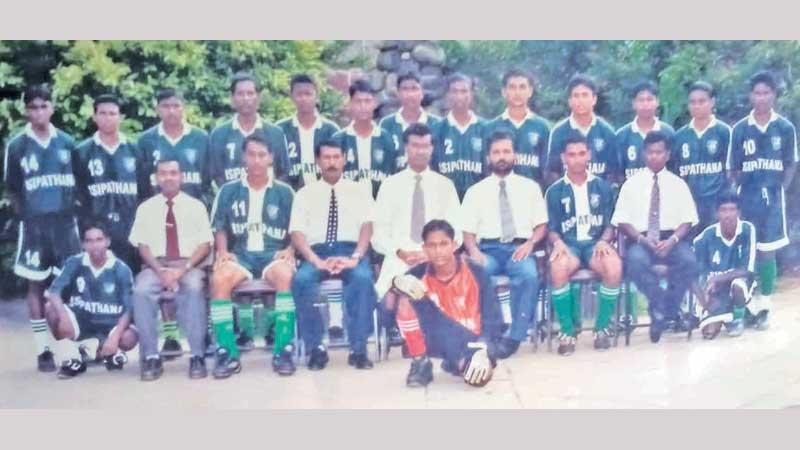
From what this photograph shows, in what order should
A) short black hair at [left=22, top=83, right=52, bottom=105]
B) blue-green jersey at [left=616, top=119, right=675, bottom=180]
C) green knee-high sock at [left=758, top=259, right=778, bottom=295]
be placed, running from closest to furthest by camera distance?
short black hair at [left=22, top=83, right=52, bottom=105] → blue-green jersey at [left=616, top=119, right=675, bottom=180] → green knee-high sock at [left=758, top=259, right=778, bottom=295]

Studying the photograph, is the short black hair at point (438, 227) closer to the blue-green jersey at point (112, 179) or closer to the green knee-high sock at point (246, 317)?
the green knee-high sock at point (246, 317)

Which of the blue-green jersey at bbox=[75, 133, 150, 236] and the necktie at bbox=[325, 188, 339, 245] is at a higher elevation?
the blue-green jersey at bbox=[75, 133, 150, 236]

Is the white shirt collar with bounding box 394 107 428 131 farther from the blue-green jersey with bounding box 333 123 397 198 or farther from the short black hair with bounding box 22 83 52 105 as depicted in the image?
the short black hair with bounding box 22 83 52 105

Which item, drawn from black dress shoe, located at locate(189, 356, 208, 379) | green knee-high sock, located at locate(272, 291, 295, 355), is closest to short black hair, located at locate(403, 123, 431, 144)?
green knee-high sock, located at locate(272, 291, 295, 355)

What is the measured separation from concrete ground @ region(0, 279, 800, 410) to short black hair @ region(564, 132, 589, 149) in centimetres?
93

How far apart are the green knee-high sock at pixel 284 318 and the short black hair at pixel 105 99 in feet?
3.74

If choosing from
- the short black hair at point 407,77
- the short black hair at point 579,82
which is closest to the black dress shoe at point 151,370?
the short black hair at point 407,77

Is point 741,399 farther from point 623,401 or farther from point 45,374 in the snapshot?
point 45,374

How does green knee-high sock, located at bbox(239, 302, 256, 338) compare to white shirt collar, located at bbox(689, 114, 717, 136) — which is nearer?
green knee-high sock, located at bbox(239, 302, 256, 338)

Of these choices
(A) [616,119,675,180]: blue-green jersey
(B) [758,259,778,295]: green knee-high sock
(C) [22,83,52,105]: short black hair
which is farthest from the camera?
(B) [758,259,778,295]: green knee-high sock

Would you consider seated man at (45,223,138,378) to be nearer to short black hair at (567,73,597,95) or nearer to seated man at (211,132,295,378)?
seated man at (211,132,295,378)

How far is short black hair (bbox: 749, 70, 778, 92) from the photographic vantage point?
4.32 m

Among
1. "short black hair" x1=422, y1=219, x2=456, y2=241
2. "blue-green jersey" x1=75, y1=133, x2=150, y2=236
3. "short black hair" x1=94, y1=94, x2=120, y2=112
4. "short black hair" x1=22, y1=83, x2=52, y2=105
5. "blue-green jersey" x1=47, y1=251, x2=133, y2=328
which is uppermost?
"short black hair" x1=22, y1=83, x2=52, y2=105

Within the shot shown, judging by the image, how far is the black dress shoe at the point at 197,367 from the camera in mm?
4230
